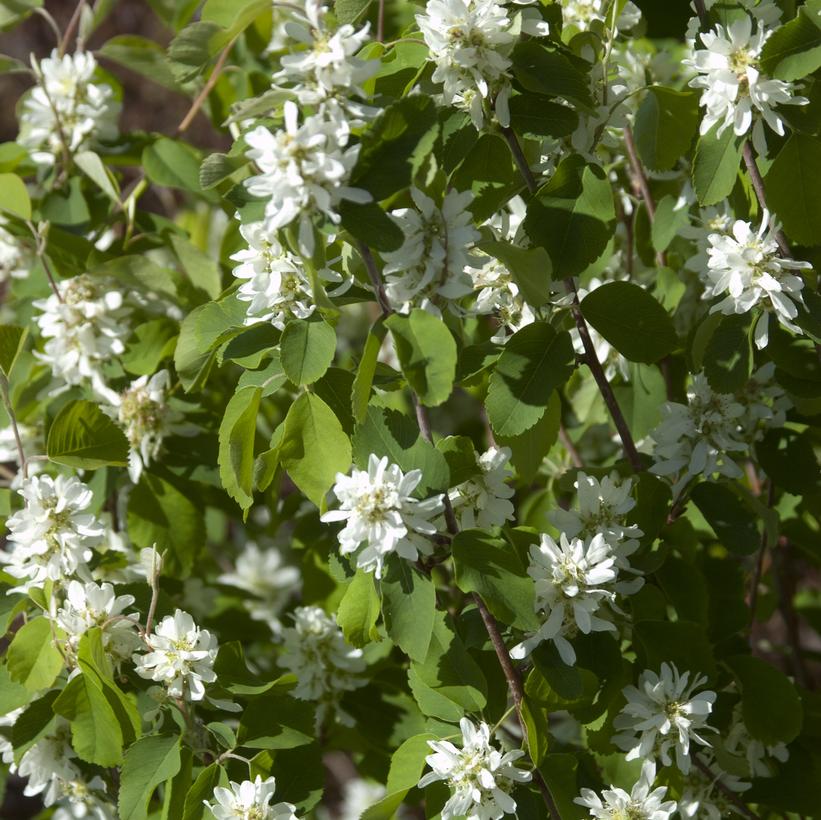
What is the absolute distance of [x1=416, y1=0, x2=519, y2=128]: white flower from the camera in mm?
879

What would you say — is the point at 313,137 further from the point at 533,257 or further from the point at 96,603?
the point at 96,603

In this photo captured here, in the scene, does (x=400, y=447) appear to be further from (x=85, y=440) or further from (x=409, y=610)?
(x=85, y=440)

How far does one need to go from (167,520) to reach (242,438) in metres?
0.44

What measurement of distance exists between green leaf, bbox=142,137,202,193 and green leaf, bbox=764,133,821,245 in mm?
789

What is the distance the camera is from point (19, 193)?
122 centimetres

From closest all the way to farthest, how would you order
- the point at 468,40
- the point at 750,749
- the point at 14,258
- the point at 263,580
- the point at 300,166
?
the point at 300,166
the point at 468,40
the point at 750,749
the point at 14,258
the point at 263,580

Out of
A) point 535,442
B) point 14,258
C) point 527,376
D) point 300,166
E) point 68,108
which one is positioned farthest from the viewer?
point 14,258

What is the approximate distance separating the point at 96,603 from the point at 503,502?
421 millimetres

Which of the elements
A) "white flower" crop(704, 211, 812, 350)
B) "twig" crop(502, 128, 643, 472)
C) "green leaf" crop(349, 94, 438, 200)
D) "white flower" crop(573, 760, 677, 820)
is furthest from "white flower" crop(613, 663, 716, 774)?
"green leaf" crop(349, 94, 438, 200)

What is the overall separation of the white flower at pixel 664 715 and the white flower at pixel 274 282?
1.64 feet

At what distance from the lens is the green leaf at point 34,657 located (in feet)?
3.50

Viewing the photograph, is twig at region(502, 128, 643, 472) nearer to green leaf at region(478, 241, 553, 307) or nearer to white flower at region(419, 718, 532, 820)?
green leaf at region(478, 241, 553, 307)

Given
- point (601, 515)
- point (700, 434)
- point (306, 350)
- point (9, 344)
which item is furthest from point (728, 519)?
point (9, 344)

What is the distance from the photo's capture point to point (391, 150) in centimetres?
83
